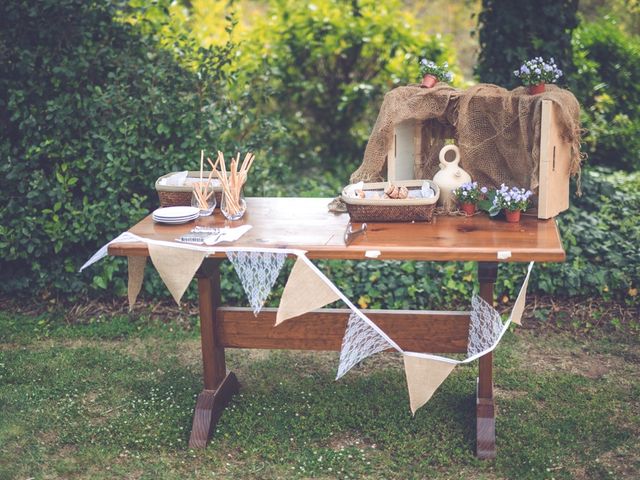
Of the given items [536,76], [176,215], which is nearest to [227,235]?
[176,215]

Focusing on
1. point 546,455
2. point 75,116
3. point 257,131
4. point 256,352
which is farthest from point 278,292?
point 546,455

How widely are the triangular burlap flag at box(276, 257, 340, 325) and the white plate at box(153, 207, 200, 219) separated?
2.17 ft

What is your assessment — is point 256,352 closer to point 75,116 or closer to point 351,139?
point 75,116

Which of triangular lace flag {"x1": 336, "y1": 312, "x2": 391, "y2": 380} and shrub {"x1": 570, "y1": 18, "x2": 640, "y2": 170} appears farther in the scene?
shrub {"x1": 570, "y1": 18, "x2": 640, "y2": 170}

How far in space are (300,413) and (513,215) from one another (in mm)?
1310

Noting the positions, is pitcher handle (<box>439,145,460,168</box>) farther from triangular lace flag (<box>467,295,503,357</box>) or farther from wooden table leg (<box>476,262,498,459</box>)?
triangular lace flag (<box>467,295,503,357</box>)

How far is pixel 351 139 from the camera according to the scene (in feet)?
20.6

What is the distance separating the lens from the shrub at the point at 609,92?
18.9 feet

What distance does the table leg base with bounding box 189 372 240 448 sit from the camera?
3.30 m

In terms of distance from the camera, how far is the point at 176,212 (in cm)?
330

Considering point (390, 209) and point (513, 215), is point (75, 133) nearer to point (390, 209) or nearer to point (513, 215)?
point (390, 209)

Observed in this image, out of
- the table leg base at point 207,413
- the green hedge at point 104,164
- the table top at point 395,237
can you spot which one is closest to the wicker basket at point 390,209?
the table top at point 395,237

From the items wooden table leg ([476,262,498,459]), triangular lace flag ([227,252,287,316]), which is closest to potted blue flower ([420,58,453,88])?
wooden table leg ([476,262,498,459])

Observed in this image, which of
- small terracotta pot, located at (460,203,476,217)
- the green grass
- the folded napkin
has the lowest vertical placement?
the green grass
